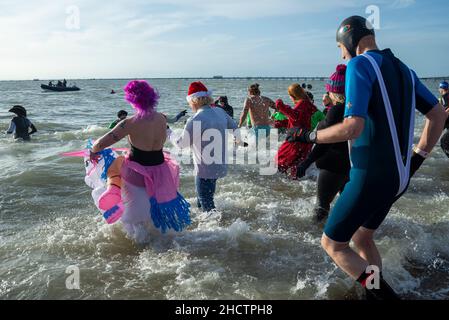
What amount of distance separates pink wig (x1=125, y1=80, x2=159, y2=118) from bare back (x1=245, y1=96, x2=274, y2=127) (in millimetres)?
4406

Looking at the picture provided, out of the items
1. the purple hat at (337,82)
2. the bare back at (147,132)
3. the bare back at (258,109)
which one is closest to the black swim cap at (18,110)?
the bare back at (258,109)

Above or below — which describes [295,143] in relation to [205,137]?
below

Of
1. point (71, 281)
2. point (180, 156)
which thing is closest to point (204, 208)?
point (71, 281)

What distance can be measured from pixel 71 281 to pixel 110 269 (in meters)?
0.38

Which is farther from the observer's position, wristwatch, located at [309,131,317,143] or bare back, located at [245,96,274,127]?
bare back, located at [245,96,274,127]

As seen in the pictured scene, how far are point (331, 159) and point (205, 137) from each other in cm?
149

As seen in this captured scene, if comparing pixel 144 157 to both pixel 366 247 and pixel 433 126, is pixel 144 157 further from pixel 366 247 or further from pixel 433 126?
pixel 433 126

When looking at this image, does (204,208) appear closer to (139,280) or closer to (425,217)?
(139,280)

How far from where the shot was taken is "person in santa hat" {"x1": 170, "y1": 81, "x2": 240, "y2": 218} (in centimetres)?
461

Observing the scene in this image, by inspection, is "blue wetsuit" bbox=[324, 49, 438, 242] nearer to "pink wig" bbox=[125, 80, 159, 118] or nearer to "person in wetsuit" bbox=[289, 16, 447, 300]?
"person in wetsuit" bbox=[289, 16, 447, 300]

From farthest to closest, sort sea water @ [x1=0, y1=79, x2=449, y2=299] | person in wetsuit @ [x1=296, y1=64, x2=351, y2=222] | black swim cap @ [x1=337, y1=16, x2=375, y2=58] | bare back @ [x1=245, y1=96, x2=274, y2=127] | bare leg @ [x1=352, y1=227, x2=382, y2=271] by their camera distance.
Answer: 1. bare back @ [x1=245, y1=96, x2=274, y2=127]
2. person in wetsuit @ [x1=296, y1=64, x2=351, y2=222]
3. sea water @ [x1=0, y1=79, x2=449, y2=299]
4. bare leg @ [x1=352, y1=227, x2=382, y2=271]
5. black swim cap @ [x1=337, y1=16, x2=375, y2=58]

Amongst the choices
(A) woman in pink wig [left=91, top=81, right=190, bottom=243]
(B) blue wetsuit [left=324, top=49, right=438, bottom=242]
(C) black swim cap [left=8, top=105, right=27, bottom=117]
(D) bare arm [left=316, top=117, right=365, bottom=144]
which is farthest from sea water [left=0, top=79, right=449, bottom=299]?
(C) black swim cap [left=8, top=105, right=27, bottom=117]

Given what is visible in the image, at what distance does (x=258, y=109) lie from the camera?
329 inches

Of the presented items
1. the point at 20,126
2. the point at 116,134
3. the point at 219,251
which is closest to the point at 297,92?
the point at 219,251
